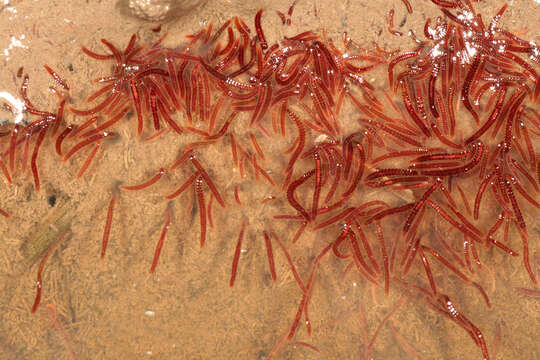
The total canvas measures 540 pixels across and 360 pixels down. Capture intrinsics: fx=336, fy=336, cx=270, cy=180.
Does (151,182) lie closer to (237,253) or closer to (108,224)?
(108,224)

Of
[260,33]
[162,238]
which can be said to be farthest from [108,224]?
[260,33]

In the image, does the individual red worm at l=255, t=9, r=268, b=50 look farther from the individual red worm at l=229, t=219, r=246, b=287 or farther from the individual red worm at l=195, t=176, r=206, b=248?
the individual red worm at l=229, t=219, r=246, b=287

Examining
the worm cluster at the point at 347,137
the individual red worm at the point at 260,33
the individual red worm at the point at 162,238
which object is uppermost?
the individual red worm at the point at 260,33

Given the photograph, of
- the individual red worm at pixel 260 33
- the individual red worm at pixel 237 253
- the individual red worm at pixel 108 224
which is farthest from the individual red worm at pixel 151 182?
the individual red worm at pixel 260 33

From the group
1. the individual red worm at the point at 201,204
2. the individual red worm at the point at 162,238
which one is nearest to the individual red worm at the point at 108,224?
the individual red worm at the point at 162,238

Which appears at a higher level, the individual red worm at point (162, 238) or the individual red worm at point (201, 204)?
the individual red worm at point (201, 204)

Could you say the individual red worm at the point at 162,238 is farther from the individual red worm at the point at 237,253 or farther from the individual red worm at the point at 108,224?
the individual red worm at the point at 237,253

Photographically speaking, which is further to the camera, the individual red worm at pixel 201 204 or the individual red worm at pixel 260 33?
the individual red worm at pixel 260 33

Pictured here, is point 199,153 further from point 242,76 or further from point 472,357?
point 472,357

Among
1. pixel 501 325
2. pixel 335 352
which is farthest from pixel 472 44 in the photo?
pixel 335 352
